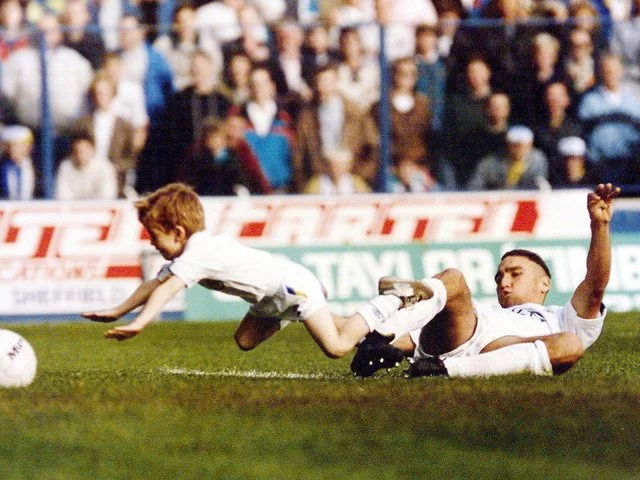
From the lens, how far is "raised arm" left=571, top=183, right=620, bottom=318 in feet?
28.4

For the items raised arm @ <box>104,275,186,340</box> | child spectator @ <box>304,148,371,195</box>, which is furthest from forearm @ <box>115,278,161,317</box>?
child spectator @ <box>304,148,371,195</box>

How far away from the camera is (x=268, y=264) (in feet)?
28.5

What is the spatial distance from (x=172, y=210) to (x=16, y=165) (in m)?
8.87

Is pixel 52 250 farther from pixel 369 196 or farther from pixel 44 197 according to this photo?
pixel 369 196

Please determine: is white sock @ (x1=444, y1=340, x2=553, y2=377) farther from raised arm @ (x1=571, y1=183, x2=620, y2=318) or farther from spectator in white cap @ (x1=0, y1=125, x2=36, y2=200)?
spectator in white cap @ (x1=0, y1=125, x2=36, y2=200)

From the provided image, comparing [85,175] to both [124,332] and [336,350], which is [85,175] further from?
[124,332]

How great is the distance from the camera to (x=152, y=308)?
8.02 metres

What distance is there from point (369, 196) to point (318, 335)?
7939mm

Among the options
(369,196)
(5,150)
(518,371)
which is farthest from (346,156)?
(518,371)

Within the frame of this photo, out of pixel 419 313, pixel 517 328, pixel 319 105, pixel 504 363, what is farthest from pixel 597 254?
pixel 319 105

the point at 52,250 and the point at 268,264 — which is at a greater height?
the point at 268,264

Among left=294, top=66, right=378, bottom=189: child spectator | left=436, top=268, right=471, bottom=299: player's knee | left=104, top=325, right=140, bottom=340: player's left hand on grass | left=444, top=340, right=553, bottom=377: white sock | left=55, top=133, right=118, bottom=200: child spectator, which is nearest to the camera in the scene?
left=104, top=325, right=140, bottom=340: player's left hand on grass

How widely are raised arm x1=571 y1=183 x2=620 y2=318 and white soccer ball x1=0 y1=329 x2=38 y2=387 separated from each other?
326 centimetres

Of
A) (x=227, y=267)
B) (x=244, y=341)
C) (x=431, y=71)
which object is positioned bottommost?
(x=244, y=341)
